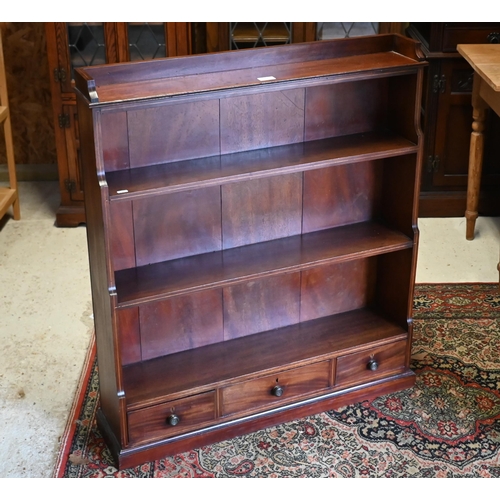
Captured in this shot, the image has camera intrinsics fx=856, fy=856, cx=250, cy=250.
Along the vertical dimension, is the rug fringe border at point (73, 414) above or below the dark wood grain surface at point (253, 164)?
below

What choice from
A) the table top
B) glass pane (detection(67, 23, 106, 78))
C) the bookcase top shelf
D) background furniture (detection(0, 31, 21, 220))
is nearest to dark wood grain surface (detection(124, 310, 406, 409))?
the bookcase top shelf

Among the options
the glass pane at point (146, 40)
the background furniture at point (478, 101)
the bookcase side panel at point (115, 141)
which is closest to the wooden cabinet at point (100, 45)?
the glass pane at point (146, 40)

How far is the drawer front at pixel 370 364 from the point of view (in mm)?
3271

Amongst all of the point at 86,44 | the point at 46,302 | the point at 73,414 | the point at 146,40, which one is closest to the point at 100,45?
the point at 86,44

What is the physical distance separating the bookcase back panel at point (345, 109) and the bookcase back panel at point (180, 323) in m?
0.72

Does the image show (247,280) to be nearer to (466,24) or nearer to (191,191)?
(191,191)

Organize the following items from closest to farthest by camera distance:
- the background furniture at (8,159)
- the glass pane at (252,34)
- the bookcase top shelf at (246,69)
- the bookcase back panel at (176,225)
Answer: the bookcase top shelf at (246,69)
the bookcase back panel at (176,225)
the glass pane at (252,34)
the background furniture at (8,159)

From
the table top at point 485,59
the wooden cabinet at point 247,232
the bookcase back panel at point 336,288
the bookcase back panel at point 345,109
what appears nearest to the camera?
the wooden cabinet at point 247,232

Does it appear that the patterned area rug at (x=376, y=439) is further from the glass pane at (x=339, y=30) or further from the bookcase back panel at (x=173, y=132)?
the glass pane at (x=339, y=30)

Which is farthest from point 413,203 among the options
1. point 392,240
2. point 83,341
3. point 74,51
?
point 74,51

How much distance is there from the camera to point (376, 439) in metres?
3.10

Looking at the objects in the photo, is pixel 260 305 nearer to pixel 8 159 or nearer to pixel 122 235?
pixel 122 235

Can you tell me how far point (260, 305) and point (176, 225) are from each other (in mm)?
507

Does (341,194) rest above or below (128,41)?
below
